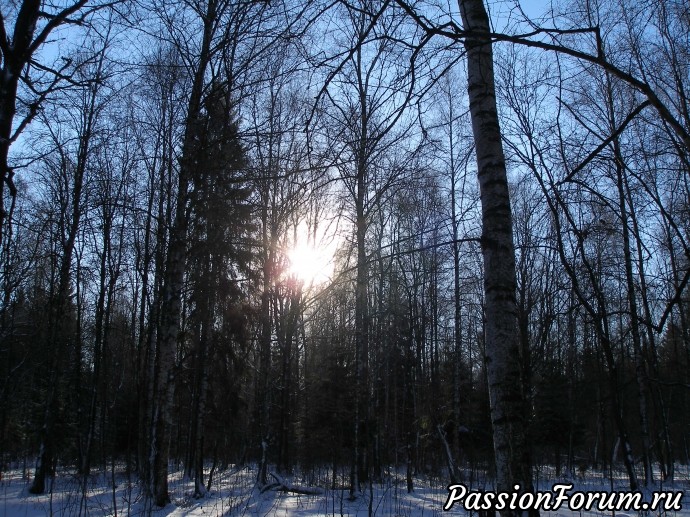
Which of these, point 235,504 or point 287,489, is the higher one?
point 235,504

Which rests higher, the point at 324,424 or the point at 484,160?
the point at 484,160

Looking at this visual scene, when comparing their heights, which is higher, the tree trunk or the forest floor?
the tree trunk

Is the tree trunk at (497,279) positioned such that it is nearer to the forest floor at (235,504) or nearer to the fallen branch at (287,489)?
the forest floor at (235,504)

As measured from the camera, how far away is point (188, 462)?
1686 centimetres

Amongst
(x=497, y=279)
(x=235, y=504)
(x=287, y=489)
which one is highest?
(x=497, y=279)

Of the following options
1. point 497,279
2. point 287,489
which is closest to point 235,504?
point 287,489

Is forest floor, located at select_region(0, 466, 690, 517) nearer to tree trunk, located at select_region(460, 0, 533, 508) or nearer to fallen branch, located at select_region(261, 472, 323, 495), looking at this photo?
fallen branch, located at select_region(261, 472, 323, 495)

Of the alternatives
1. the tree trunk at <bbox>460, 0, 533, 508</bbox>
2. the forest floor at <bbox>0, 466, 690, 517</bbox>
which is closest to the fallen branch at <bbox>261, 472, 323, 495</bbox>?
the forest floor at <bbox>0, 466, 690, 517</bbox>

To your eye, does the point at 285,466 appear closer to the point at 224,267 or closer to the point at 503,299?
the point at 224,267

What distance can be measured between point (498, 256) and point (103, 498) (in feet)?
38.1

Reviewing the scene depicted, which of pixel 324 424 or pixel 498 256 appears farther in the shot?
pixel 324 424

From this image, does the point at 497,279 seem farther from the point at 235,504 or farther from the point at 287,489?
the point at 287,489

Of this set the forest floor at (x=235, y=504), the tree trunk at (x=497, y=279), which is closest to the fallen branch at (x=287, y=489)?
the forest floor at (x=235, y=504)

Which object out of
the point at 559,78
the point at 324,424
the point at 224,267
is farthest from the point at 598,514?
the point at 324,424
